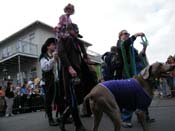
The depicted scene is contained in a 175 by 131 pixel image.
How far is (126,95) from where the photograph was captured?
16.0ft

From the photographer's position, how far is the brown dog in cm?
475

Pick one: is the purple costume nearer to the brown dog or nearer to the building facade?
the brown dog

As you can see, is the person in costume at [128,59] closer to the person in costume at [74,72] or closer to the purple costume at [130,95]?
the person in costume at [74,72]

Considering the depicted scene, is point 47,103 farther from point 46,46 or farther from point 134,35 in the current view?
point 134,35

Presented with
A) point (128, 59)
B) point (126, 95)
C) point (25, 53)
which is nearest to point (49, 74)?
point (128, 59)

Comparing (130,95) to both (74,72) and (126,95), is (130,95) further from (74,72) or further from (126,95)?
(74,72)

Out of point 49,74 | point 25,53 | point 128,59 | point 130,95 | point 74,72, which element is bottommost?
point 130,95

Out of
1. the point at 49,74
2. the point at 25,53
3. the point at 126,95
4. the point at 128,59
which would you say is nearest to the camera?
the point at 126,95

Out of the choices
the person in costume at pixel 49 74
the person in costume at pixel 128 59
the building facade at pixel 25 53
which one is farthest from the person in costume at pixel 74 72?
the building facade at pixel 25 53

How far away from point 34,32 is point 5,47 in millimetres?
7110

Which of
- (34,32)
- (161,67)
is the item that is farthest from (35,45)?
(161,67)

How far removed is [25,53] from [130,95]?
3099cm

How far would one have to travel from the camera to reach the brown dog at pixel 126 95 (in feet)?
15.6

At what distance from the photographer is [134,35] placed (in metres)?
6.24
